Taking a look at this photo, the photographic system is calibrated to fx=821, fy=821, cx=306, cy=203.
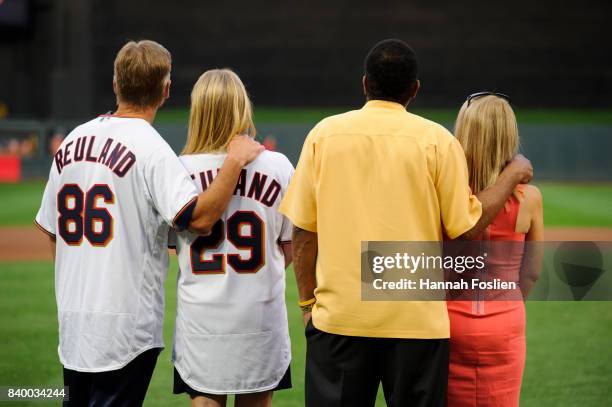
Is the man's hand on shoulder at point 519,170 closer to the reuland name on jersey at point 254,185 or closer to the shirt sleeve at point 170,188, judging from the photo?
the reuland name on jersey at point 254,185

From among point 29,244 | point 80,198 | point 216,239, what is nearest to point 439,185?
point 216,239

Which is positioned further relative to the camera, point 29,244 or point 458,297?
point 29,244

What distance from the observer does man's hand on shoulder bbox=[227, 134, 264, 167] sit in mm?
3178

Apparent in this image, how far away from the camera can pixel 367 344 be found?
2.85m

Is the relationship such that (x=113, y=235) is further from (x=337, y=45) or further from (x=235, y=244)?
(x=337, y=45)

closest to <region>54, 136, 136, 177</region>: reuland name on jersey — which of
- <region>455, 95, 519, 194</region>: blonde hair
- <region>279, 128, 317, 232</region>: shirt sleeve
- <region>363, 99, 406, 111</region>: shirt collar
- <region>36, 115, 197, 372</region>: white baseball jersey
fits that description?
<region>36, 115, 197, 372</region>: white baseball jersey

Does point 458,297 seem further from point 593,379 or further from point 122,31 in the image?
point 122,31

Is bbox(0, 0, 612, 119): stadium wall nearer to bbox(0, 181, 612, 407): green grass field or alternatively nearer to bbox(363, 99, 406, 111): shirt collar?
bbox(0, 181, 612, 407): green grass field

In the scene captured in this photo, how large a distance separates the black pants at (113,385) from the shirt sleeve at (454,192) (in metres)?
1.28

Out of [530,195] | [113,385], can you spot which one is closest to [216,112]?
[113,385]

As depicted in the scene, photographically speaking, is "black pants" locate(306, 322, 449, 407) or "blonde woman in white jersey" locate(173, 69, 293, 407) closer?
"black pants" locate(306, 322, 449, 407)

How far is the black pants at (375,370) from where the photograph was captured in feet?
9.27

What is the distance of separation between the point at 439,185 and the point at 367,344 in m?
0.60

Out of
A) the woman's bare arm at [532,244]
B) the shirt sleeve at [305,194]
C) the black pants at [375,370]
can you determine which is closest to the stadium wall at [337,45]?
the woman's bare arm at [532,244]
